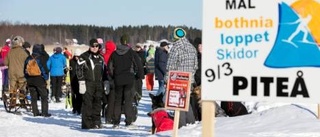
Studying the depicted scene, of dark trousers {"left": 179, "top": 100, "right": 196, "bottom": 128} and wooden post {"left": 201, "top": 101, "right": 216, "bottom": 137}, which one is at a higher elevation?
wooden post {"left": 201, "top": 101, "right": 216, "bottom": 137}

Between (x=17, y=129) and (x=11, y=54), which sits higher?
(x=11, y=54)

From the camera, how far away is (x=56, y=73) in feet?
70.4

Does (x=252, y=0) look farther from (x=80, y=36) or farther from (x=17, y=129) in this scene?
(x=80, y=36)

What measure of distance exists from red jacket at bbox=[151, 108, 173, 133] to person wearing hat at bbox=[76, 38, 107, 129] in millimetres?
2261

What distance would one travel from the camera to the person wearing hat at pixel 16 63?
56.4 ft

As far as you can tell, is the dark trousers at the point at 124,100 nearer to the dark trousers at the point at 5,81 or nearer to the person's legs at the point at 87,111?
the person's legs at the point at 87,111

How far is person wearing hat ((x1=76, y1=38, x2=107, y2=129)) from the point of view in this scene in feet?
45.0

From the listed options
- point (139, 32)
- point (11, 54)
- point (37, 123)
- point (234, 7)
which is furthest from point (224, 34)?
point (139, 32)

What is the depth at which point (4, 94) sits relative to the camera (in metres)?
17.8

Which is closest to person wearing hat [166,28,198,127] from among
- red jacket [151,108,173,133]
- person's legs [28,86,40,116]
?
red jacket [151,108,173,133]

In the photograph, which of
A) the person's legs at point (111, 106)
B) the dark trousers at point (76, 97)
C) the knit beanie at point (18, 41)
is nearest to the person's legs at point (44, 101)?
the dark trousers at point (76, 97)

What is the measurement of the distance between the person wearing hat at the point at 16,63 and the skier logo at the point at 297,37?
11.4 metres

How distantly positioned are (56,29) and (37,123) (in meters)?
121

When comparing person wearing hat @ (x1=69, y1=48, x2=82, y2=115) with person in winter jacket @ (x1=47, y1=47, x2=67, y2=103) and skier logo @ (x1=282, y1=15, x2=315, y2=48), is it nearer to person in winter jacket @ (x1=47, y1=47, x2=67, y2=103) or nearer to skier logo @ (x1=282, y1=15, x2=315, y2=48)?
person in winter jacket @ (x1=47, y1=47, x2=67, y2=103)
